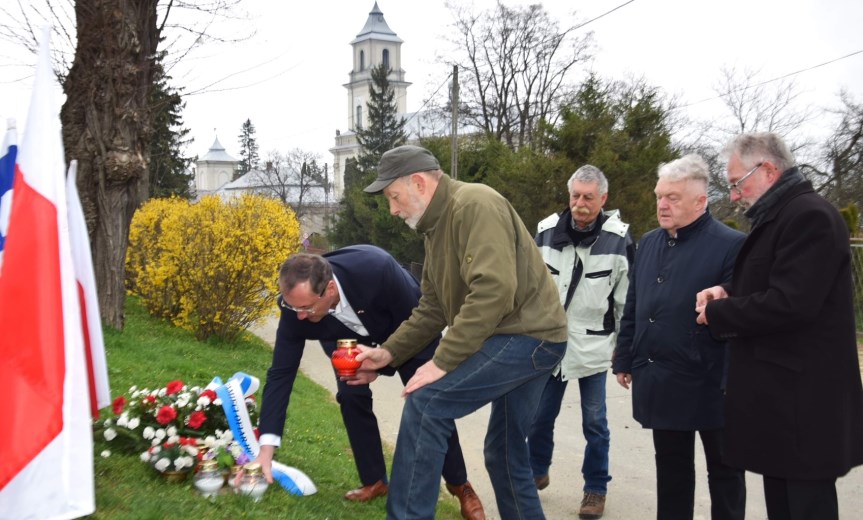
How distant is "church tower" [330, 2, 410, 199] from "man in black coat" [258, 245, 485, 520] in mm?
98422

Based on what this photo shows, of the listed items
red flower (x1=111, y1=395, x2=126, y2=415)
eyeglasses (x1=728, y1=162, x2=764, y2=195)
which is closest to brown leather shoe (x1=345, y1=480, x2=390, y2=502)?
red flower (x1=111, y1=395, x2=126, y2=415)

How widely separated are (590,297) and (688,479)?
1.36 metres

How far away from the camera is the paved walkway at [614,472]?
16.3 ft

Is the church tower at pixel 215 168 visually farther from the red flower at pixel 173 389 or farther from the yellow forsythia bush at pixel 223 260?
the red flower at pixel 173 389

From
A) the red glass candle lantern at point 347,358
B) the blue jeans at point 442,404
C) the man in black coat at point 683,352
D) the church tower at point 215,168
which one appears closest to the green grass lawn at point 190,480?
the red glass candle lantern at point 347,358

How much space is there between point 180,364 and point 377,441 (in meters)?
4.35

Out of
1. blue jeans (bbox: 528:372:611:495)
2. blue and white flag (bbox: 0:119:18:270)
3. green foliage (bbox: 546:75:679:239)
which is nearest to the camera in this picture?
blue and white flag (bbox: 0:119:18:270)

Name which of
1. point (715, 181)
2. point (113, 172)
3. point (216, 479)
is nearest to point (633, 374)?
point (216, 479)

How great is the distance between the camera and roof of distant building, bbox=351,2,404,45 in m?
103

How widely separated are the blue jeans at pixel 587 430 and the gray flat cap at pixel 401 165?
206 cm

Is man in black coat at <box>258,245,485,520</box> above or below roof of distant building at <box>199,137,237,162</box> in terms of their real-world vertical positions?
below

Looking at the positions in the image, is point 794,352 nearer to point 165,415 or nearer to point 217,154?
point 165,415

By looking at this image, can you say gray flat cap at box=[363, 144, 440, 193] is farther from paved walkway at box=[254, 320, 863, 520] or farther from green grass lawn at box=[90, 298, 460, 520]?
paved walkway at box=[254, 320, 863, 520]

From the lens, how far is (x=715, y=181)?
30188mm
